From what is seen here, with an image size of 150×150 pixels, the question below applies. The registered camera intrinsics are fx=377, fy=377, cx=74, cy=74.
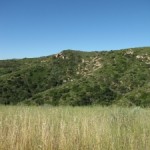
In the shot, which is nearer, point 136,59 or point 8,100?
point 8,100

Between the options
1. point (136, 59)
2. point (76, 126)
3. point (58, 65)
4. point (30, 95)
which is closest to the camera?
point (76, 126)

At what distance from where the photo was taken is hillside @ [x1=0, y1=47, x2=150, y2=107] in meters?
48.7

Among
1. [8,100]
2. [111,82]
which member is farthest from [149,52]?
[8,100]

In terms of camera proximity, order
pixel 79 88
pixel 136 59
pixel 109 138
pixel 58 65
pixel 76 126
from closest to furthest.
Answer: pixel 109 138, pixel 76 126, pixel 79 88, pixel 136 59, pixel 58 65

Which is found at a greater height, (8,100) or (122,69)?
(122,69)

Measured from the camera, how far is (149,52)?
62.2 metres

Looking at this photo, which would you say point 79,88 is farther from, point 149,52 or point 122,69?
point 149,52

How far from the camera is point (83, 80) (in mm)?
54594

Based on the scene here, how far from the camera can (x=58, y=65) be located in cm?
6575

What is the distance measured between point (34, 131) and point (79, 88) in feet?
143

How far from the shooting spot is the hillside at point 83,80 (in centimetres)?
4872

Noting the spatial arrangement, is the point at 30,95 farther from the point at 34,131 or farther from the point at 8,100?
the point at 34,131

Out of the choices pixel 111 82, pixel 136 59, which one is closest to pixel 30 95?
pixel 111 82

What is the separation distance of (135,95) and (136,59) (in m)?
17.7
